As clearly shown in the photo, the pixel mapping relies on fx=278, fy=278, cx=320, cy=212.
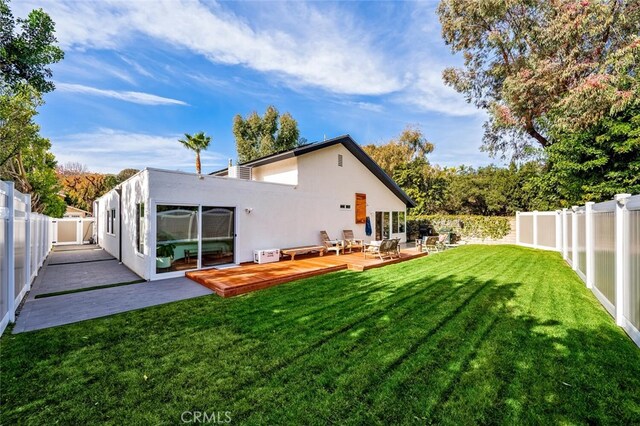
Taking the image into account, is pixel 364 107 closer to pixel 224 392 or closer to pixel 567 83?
pixel 567 83

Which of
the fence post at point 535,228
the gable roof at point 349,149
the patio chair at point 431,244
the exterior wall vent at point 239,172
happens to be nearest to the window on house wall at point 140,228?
the exterior wall vent at point 239,172

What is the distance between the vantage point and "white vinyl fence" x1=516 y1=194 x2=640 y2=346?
4.27 m

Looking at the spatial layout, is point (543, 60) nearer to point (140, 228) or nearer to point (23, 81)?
point (140, 228)

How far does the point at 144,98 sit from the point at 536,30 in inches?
929

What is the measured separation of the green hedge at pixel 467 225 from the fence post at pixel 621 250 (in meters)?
16.3

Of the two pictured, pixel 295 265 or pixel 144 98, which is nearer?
pixel 295 265

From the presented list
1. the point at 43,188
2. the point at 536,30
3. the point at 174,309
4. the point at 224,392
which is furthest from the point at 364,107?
the point at 43,188

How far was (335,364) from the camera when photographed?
3.74 m

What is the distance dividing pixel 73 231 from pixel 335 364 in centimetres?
2771

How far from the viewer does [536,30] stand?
1537 centimetres

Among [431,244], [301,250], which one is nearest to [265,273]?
[301,250]

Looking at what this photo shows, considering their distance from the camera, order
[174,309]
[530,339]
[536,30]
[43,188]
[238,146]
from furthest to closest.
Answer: [238,146] < [43,188] < [536,30] < [174,309] < [530,339]

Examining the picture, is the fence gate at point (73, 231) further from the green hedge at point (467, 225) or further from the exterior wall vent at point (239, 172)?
the green hedge at point (467, 225)

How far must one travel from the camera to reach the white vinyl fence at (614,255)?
4273 mm
